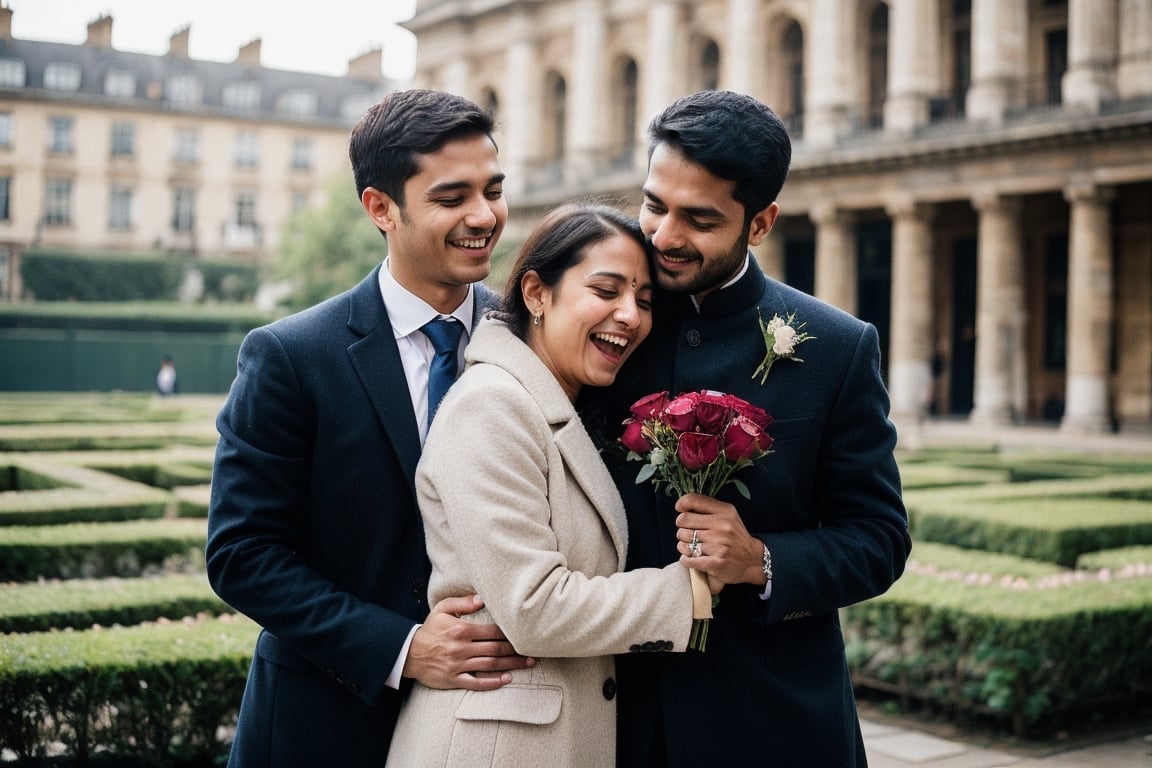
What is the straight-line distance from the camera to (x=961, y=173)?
30094 mm

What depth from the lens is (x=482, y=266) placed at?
3.20m

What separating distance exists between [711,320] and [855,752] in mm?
1193

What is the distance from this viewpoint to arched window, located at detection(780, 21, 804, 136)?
123 feet

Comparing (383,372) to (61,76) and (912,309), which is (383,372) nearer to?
(912,309)

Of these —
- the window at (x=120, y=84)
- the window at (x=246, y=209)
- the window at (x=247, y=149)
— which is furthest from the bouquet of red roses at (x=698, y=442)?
the window at (x=247, y=149)

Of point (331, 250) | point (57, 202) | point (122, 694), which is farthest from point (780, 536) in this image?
point (57, 202)

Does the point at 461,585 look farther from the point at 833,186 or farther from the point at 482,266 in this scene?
the point at 833,186

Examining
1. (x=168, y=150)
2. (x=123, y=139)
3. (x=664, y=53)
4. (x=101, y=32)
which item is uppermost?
(x=101, y=32)

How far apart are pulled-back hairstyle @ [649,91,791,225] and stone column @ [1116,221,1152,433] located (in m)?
29.0

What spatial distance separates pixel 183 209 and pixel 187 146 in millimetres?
3303

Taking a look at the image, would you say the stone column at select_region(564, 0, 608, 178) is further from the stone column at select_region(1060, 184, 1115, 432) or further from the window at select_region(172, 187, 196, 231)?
the window at select_region(172, 187, 196, 231)

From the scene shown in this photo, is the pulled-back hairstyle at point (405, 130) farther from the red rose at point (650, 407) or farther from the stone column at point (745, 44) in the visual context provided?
the stone column at point (745, 44)

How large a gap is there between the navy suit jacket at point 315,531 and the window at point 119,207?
206 ft

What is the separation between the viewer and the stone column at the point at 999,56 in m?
29.6
